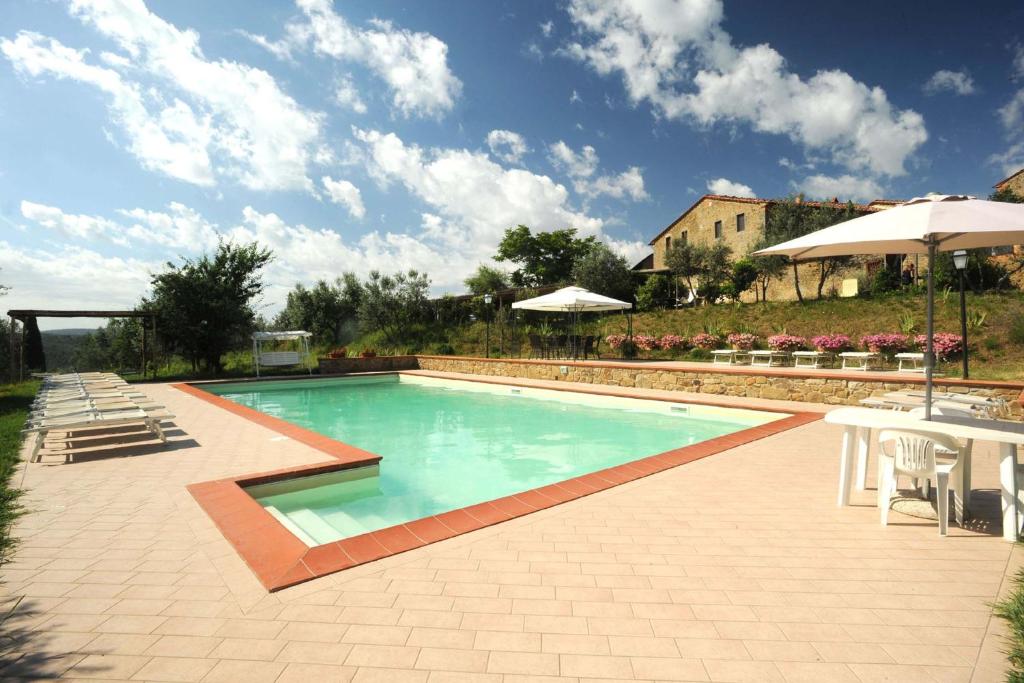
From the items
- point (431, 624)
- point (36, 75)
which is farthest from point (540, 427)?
point (36, 75)

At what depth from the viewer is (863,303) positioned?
15.4 metres

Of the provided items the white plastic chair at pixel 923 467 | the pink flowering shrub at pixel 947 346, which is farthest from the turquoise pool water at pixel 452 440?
the pink flowering shrub at pixel 947 346

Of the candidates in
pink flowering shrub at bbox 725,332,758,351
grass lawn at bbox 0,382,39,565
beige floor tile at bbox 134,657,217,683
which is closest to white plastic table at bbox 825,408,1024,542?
beige floor tile at bbox 134,657,217,683

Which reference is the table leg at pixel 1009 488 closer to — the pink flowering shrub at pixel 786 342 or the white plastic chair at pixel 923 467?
the white plastic chair at pixel 923 467

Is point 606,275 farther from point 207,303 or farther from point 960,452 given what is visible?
point 960,452

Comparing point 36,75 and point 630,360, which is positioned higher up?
point 36,75

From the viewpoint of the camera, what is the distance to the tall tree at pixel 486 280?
3344 centimetres

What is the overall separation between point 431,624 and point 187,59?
10.1m

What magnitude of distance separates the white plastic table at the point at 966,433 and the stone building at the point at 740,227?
20.2 m

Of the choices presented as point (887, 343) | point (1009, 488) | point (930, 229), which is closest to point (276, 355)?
point (930, 229)

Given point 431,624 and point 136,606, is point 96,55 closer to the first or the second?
point 136,606

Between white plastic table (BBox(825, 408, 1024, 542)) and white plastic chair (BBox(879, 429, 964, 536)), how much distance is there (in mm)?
80

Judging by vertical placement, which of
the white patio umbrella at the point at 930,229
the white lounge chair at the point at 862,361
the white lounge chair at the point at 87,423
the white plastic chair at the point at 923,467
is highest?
the white patio umbrella at the point at 930,229

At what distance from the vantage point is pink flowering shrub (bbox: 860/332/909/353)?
10.7 metres
